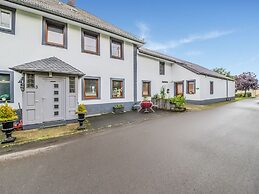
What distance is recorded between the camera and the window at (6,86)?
7.60 meters

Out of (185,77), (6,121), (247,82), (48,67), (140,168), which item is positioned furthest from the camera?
(247,82)

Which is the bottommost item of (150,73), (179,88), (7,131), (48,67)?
(7,131)

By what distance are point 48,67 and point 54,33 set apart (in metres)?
3.02

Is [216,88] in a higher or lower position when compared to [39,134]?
higher

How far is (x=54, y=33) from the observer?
9234 millimetres

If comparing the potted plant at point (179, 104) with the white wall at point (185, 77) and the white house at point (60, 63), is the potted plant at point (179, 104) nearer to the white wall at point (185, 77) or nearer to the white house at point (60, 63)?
the white house at point (60, 63)

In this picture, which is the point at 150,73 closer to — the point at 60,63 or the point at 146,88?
the point at 146,88

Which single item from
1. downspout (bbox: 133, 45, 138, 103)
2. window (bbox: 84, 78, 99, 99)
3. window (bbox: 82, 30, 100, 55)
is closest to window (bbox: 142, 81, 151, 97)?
downspout (bbox: 133, 45, 138, 103)

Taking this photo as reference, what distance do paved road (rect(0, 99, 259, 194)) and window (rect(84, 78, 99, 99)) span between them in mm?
5651

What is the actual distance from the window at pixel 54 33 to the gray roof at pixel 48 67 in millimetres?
1157

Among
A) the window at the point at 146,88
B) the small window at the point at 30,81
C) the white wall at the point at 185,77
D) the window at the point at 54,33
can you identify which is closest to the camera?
the small window at the point at 30,81

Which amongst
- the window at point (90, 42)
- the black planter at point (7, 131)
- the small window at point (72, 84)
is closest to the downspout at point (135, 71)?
the window at point (90, 42)

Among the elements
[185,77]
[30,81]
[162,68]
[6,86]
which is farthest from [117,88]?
[185,77]

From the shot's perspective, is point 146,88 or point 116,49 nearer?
point 116,49
